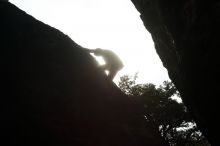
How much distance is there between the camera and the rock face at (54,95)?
6.57 metres

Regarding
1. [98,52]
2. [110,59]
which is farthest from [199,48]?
[98,52]

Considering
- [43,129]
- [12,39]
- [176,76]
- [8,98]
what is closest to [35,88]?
[8,98]

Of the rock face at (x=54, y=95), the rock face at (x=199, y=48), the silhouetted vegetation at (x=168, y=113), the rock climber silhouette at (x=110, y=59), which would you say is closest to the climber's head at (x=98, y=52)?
the rock climber silhouette at (x=110, y=59)

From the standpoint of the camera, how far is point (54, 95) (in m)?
7.55

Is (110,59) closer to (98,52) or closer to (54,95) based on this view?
(98,52)

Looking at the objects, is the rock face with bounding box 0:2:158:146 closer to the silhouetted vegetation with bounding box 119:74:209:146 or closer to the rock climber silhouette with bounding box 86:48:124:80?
the rock climber silhouette with bounding box 86:48:124:80

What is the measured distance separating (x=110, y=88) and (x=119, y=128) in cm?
197

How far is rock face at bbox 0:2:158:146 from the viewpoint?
21.5ft

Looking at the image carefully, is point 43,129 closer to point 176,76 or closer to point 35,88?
point 35,88

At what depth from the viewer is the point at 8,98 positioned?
6.74 metres

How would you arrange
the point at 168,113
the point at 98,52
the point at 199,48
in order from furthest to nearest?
the point at 168,113, the point at 98,52, the point at 199,48

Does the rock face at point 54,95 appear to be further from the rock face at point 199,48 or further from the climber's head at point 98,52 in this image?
the rock face at point 199,48

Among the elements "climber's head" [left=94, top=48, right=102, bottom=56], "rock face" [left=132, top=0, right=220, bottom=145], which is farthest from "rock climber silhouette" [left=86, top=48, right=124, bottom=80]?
"rock face" [left=132, top=0, right=220, bottom=145]

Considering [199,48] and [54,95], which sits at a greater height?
[199,48]
